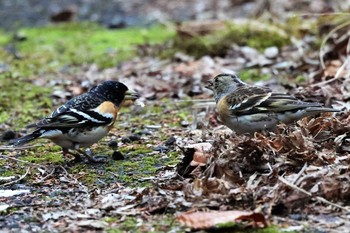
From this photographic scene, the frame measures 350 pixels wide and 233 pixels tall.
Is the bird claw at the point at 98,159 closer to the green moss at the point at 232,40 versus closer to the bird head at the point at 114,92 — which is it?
the bird head at the point at 114,92

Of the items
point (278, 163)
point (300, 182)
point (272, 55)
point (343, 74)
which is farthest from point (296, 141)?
point (272, 55)

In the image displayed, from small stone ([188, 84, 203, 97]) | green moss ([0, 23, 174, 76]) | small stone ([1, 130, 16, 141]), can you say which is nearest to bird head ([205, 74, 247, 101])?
small stone ([188, 84, 203, 97])

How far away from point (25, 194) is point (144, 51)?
5.34m

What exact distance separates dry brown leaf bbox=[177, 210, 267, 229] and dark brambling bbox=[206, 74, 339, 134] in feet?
5.42

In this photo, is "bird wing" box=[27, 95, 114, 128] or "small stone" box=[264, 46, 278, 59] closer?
"bird wing" box=[27, 95, 114, 128]

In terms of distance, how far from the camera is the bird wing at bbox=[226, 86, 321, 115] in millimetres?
5656

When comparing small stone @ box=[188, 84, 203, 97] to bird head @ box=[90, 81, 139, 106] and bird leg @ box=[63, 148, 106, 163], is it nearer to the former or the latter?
bird head @ box=[90, 81, 139, 106]

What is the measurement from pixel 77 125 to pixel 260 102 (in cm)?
139

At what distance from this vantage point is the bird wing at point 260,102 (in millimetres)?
5656

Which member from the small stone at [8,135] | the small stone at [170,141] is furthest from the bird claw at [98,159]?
the small stone at [8,135]

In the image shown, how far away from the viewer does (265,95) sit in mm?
5863

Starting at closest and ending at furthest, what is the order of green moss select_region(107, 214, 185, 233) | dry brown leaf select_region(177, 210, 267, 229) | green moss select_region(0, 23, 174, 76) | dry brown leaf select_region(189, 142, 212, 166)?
dry brown leaf select_region(177, 210, 267, 229)
green moss select_region(107, 214, 185, 233)
dry brown leaf select_region(189, 142, 212, 166)
green moss select_region(0, 23, 174, 76)

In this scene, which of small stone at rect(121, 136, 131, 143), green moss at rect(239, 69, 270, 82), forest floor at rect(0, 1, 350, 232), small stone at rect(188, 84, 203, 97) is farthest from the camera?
green moss at rect(239, 69, 270, 82)

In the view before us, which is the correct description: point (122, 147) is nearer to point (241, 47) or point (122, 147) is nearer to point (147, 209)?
point (147, 209)
